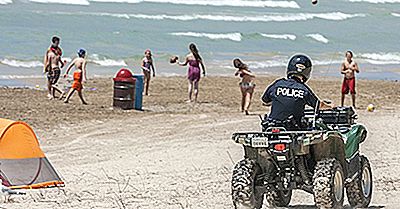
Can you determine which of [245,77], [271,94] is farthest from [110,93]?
[271,94]

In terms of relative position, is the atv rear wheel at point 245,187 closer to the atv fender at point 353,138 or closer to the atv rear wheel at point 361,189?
the atv fender at point 353,138

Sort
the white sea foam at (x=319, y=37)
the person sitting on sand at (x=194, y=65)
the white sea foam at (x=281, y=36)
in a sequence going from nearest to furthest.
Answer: the person sitting on sand at (x=194, y=65)
the white sea foam at (x=319, y=37)
the white sea foam at (x=281, y=36)

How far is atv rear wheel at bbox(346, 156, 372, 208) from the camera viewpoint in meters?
8.38

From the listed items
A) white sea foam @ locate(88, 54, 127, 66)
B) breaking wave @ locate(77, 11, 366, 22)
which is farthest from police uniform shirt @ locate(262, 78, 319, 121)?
breaking wave @ locate(77, 11, 366, 22)

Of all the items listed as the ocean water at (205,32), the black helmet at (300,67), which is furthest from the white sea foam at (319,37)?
the black helmet at (300,67)

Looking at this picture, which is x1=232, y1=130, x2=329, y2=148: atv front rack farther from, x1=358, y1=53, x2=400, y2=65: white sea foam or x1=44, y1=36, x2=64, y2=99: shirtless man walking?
x1=358, y1=53, x2=400, y2=65: white sea foam

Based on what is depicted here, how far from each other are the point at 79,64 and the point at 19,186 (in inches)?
361

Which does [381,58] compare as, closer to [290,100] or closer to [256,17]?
[256,17]

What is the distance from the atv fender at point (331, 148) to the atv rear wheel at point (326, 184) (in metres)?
0.09

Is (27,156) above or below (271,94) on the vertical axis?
→ below

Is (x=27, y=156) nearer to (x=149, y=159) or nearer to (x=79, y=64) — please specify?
→ (x=149, y=159)

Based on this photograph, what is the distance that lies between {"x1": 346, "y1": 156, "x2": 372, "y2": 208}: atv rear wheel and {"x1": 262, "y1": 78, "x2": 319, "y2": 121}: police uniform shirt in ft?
3.48

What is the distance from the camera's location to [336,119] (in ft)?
28.2

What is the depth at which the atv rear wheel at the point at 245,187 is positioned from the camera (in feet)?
25.2
